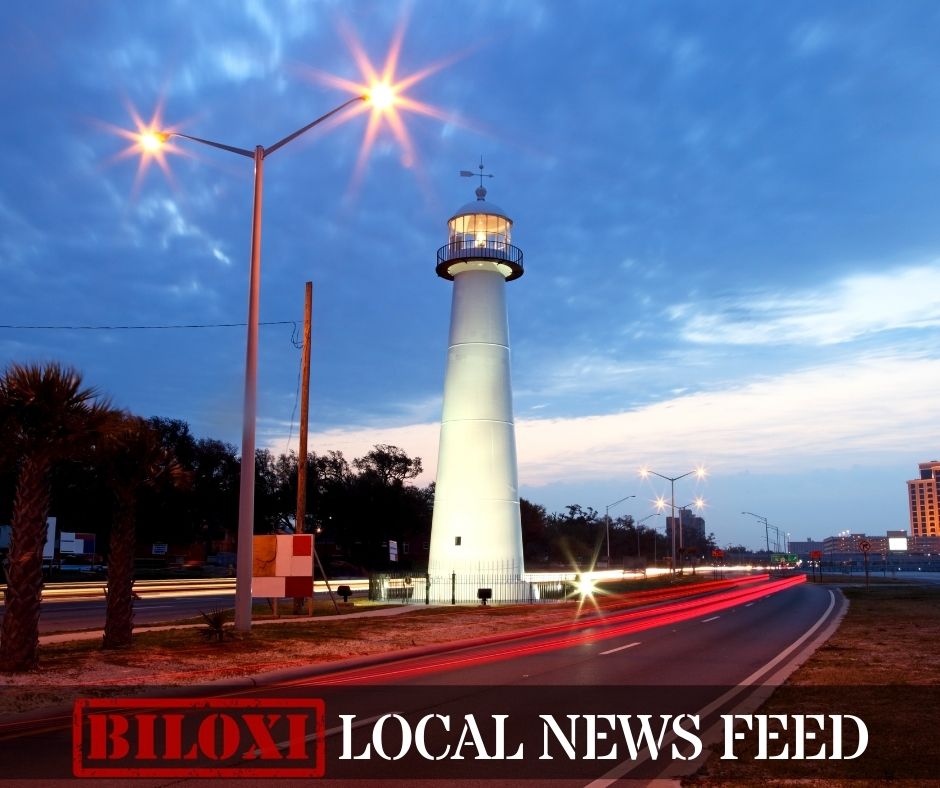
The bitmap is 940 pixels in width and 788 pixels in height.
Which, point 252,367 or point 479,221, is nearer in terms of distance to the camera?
point 252,367

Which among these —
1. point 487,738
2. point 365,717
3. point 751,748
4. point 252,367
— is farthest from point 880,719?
point 252,367

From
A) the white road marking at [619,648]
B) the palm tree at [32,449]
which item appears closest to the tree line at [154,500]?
the palm tree at [32,449]

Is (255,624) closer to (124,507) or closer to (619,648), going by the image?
(124,507)

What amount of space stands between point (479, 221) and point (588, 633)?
21.7 m

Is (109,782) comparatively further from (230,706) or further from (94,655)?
(94,655)

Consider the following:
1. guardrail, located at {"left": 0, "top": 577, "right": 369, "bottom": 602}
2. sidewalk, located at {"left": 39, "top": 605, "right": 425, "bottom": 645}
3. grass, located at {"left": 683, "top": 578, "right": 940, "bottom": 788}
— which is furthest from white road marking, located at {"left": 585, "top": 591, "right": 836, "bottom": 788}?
guardrail, located at {"left": 0, "top": 577, "right": 369, "bottom": 602}

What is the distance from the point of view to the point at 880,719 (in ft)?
31.9

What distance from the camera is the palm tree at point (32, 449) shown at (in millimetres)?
13156

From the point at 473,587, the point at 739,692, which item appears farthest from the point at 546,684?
the point at 473,587

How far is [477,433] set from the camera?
121 feet

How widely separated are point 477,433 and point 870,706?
1060 inches

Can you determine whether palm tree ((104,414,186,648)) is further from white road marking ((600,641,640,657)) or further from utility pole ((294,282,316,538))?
utility pole ((294,282,316,538))

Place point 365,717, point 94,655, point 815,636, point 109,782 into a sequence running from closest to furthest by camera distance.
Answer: point 109,782, point 365,717, point 94,655, point 815,636

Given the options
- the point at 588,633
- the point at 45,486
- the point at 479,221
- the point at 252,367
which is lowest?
the point at 588,633
